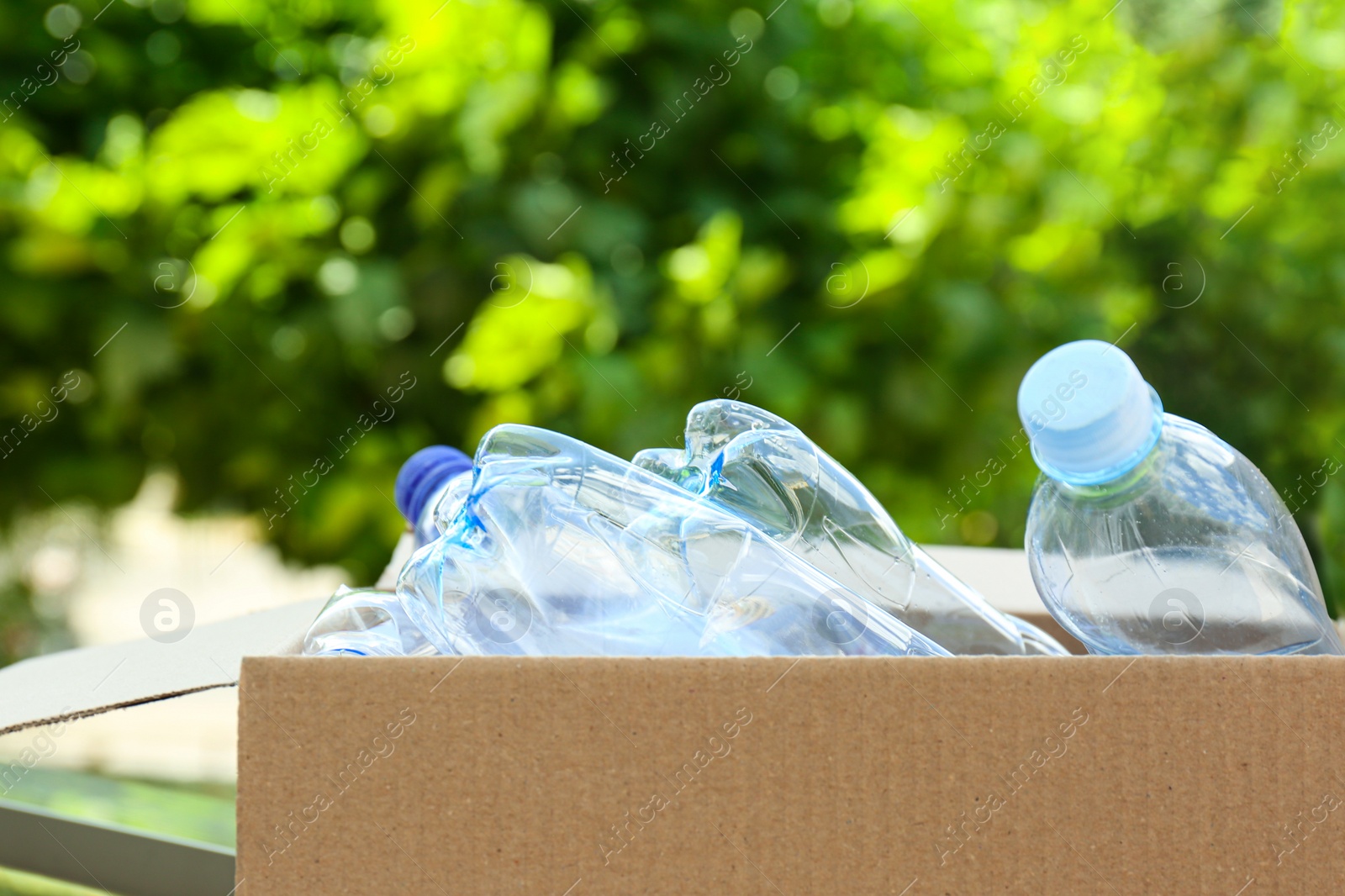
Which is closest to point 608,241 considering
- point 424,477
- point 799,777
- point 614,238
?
point 614,238

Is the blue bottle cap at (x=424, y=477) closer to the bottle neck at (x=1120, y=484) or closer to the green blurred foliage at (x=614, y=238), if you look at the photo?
the bottle neck at (x=1120, y=484)

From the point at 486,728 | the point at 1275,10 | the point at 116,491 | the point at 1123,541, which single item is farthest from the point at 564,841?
the point at 1275,10

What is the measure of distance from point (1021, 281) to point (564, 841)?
1.06 m

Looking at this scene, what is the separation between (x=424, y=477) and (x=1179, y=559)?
454 millimetres

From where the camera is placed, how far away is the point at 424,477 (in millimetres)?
666

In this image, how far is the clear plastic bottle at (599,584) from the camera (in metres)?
0.51

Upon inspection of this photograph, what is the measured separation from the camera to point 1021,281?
1250 millimetres

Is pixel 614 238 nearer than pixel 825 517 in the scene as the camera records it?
No

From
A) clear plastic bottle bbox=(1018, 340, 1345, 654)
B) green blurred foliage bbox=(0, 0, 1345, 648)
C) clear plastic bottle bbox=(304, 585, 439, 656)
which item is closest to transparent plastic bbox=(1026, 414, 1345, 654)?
clear plastic bottle bbox=(1018, 340, 1345, 654)

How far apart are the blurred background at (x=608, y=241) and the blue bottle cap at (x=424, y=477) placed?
1.61 ft

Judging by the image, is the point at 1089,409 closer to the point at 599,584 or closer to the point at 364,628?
the point at 599,584

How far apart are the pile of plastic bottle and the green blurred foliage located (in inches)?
24.2

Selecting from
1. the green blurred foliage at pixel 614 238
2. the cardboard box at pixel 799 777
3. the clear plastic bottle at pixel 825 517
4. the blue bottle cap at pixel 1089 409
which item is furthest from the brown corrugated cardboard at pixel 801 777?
the green blurred foliage at pixel 614 238

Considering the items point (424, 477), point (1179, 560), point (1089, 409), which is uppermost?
point (424, 477)
